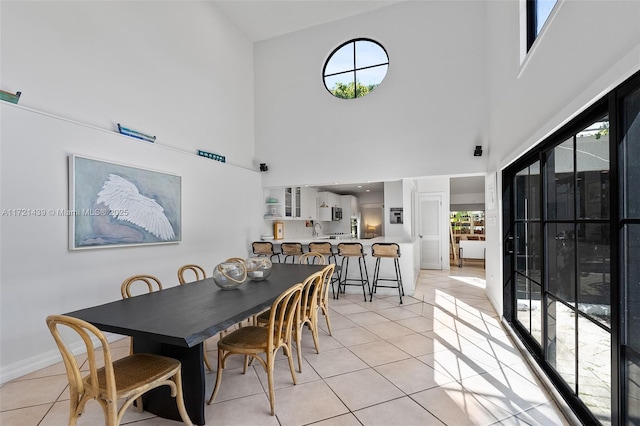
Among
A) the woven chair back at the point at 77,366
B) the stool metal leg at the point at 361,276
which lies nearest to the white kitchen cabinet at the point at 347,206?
the stool metal leg at the point at 361,276

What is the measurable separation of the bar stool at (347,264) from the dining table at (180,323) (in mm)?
2527

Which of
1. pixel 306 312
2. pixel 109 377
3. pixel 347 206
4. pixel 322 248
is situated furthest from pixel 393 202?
pixel 109 377

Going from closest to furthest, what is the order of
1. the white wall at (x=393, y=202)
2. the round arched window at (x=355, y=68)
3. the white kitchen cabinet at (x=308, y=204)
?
the round arched window at (x=355, y=68)
the white wall at (x=393, y=202)
the white kitchen cabinet at (x=308, y=204)

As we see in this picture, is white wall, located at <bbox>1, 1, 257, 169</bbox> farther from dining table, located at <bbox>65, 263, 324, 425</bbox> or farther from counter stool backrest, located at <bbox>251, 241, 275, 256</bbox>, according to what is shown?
dining table, located at <bbox>65, 263, 324, 425</bbox>

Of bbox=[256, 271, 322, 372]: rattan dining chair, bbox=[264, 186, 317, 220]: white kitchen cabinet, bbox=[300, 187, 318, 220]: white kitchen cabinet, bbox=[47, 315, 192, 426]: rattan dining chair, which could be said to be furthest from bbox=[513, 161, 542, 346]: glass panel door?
bbox=[300, 187, 318, 220]: white kitchen cabinet

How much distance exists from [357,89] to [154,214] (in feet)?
13.5

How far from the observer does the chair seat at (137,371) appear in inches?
60.9

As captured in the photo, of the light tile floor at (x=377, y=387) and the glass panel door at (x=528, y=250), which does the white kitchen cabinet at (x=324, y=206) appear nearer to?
the light tile floor at (x=377, y=387)

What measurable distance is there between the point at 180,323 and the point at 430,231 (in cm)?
689

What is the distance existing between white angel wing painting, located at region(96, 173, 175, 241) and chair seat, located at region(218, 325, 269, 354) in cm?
218

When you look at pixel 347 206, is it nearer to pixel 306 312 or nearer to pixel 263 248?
pixel 263 248

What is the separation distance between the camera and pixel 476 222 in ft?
29.9

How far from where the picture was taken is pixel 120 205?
133 inches

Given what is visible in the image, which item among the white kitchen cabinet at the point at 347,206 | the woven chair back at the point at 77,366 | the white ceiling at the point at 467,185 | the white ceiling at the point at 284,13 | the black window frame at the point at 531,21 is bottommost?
the woven chair back at the point at 77,366
